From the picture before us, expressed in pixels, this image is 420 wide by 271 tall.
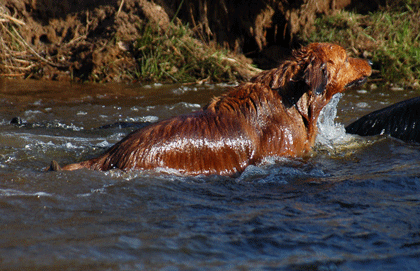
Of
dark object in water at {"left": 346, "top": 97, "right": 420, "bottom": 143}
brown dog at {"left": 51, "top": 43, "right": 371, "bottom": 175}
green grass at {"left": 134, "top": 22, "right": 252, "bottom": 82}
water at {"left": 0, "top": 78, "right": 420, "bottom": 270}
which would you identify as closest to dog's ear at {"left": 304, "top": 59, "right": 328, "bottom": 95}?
brown dog at {"left": 51, "top": 43, "right": 371, "bottom": 175}

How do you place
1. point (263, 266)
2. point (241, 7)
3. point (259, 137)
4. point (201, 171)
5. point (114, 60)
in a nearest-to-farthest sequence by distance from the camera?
point (263, 266) < point (201, 171) < point (259, 137) < point (114, 60) < point (241, 7)

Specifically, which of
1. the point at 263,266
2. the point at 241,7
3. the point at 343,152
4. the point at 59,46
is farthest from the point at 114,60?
the point at 263,266

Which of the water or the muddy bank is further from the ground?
the muddy bank

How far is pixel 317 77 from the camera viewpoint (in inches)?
184

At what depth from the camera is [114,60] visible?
10.0 meters

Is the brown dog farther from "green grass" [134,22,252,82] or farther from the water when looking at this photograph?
"green grass" [134,22,252,82]

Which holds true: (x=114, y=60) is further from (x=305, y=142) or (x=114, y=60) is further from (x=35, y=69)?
(x=305, y=142)

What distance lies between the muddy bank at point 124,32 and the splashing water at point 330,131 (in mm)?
4299

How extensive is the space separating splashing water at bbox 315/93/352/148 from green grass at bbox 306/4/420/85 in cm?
434

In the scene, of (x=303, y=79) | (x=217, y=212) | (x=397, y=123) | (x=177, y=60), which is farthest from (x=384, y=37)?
(x=217, y=212)

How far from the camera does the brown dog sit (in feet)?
14.0

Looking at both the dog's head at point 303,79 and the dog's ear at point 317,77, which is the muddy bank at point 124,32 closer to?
the dog's head at point 303,79

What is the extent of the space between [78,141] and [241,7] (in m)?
6.67

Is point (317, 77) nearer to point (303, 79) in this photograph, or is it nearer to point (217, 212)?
point (303, 79)
